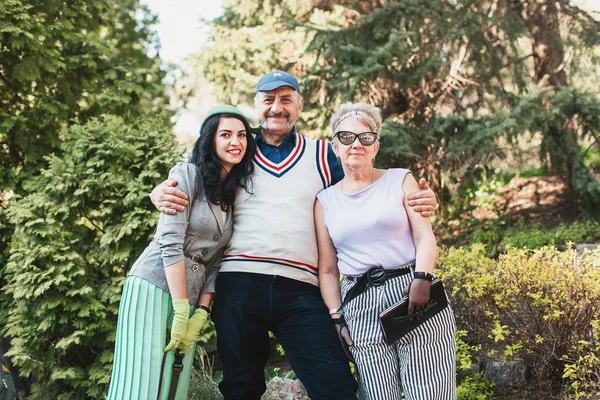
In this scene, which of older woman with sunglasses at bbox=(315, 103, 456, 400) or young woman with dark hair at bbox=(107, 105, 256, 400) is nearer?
older woman with sunglasses at bbox=(315, 103, 456, 400)

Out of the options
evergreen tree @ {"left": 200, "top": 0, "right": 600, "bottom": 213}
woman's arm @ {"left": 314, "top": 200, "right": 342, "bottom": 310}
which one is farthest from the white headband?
evergreen tree @ {"left": 200, "top": 0, "right": 600, "bottom": 213}

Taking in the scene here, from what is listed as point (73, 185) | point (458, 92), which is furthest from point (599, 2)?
point (73, 185)

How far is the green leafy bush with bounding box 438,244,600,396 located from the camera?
129 inches

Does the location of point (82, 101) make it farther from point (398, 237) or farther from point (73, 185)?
point (398, 237)

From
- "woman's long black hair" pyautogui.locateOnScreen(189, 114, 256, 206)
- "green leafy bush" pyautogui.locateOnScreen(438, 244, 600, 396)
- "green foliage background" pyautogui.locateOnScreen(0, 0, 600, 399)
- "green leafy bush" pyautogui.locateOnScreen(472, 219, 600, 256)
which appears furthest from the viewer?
"green leafy bush" pyautogui.locateOnScreen(472, 219, 600, 256)

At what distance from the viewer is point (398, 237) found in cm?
253

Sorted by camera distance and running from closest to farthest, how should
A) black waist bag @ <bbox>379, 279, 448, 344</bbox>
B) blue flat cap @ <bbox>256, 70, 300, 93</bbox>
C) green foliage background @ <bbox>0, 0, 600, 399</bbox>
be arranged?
black waist bag @ <bbox>379, 279, 448, 344</bbox> < blue flat cap @ <bbox>256, 70, 300, 93</bbox> < green foliage background @ <bbox>0, 0, 600, 399</bbox>

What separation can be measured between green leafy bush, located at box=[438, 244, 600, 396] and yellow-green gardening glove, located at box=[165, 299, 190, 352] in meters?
1.90

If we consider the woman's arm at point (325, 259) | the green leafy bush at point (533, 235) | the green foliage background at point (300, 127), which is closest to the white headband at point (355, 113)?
the woman's arm at point (325, 259)

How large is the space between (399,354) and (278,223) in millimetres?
863

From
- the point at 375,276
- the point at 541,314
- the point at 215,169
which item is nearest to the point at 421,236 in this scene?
the point at 375,276

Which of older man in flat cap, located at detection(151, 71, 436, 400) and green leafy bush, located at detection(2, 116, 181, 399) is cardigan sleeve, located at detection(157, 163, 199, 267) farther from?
green leafy bush, located at detection(2, 116, 181, 399)

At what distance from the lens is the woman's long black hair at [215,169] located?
2744mm

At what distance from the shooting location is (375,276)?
99.7 inches
